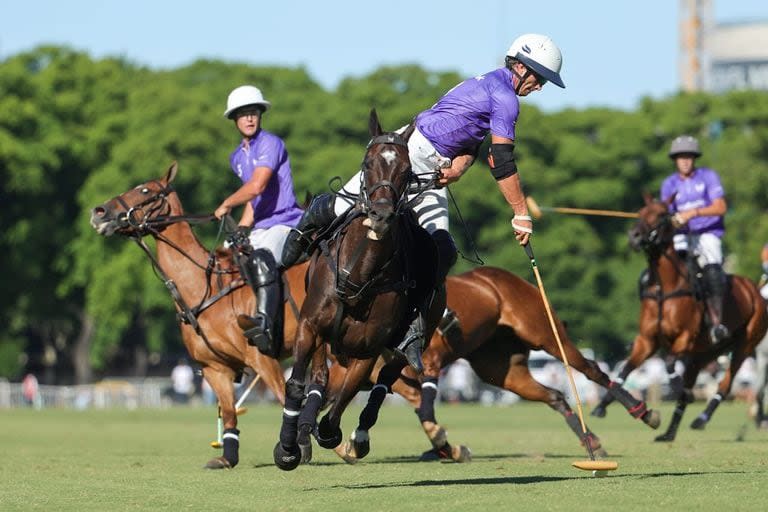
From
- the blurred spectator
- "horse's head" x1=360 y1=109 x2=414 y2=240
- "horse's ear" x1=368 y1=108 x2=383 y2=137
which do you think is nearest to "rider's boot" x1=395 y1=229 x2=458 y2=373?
"horse's head" x1=360 y1=109 x2=414 y2=240

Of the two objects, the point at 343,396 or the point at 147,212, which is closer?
the point at 343,396

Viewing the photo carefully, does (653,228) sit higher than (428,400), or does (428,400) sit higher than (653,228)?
(653,228)

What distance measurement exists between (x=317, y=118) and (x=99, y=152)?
10330mm

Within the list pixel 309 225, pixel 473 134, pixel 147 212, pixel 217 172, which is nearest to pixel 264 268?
pixel 147 212

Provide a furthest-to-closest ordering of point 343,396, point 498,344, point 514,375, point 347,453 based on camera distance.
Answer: point 498,344 → point 514,375 → point 347,453 → point 343,396

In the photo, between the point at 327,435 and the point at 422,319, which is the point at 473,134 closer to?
the point at 422,319

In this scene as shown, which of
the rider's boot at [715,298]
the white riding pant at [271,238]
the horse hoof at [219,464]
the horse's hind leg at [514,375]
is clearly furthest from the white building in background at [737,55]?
the horse hoof at [219,464]

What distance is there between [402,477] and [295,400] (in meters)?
1.92

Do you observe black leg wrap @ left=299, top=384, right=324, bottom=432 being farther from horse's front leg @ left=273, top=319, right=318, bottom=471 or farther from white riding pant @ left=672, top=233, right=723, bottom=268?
white riding pant @ left=672, top=233, right=723, bottom=268

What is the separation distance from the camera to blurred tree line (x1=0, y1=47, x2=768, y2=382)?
2388 inches

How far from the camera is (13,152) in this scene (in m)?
59.8

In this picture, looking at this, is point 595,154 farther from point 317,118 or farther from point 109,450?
point 109,450

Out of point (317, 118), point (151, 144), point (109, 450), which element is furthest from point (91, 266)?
point (109, 450)

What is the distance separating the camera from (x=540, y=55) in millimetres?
12039
